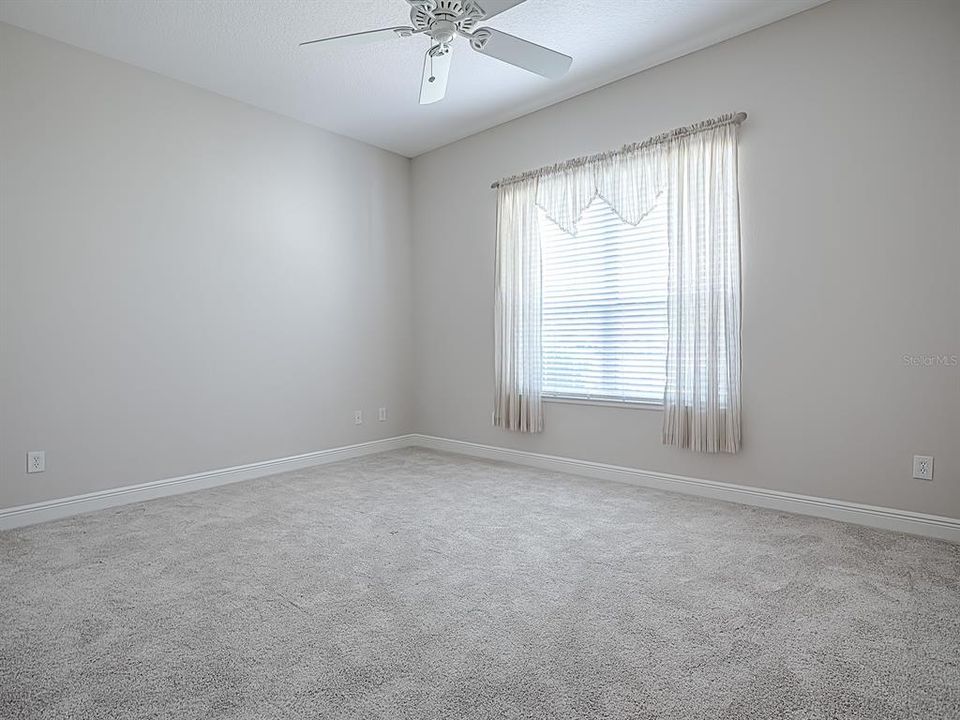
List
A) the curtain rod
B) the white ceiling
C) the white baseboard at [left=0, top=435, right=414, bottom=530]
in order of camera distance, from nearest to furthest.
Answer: the white ceiling
the white baseboard at [left=0, top=435, right=414, bottom=530]
the curtain rod

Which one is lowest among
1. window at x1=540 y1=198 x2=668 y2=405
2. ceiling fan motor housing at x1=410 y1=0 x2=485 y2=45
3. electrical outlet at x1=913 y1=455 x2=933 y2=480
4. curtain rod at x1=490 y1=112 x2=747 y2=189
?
electrical outlet at x1=913 y1=455 x2=933 y2=480

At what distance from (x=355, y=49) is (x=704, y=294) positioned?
259cm

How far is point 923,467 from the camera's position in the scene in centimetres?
280

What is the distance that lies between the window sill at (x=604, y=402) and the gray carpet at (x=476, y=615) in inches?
29.7

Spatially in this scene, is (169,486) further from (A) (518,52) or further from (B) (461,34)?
(A) (518,52)

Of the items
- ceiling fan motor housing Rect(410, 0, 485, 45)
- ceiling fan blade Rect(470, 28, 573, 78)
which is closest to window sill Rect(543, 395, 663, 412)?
ceiling fan blade Rect(470, 28, 573, 78)

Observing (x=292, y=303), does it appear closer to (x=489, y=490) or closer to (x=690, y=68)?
(x=489, y=490)

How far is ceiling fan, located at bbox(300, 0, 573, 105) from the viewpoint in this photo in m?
2.28

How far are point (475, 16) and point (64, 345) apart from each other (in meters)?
2.93

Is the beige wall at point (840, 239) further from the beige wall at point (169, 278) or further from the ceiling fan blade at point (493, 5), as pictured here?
the beige wall at point (169, 278)

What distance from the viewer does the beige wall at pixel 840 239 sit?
108 inches

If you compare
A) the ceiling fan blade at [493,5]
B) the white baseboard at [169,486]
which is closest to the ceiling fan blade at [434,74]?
the ceiling fan blade at [493,5]

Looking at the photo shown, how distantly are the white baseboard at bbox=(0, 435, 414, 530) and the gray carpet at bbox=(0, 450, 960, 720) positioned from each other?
163 mm

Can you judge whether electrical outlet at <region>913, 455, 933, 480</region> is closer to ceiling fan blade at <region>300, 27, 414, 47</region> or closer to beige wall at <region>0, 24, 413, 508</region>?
ceiling fan blade at <region>300, 27, 414, 47</region>
